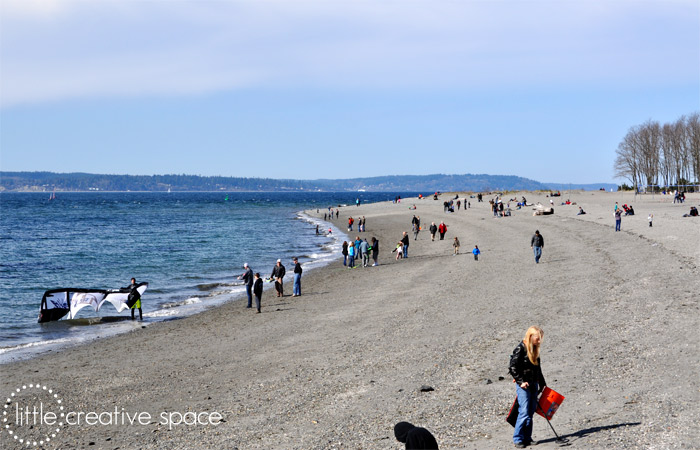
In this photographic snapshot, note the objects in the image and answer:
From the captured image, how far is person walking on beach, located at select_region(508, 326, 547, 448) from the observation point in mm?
8130

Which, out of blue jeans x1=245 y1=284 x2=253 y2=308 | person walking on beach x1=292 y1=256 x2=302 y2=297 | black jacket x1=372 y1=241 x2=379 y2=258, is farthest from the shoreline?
black jacket x1=372 y1=241 x2=379 y2=258

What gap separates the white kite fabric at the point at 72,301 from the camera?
73.7 ft

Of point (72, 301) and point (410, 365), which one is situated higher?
point (72, 301)

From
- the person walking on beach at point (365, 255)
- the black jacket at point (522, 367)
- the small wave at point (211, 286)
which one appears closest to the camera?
the black jacket at point (522, 367)

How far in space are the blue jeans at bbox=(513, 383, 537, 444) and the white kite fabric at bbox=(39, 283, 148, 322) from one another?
715 inches

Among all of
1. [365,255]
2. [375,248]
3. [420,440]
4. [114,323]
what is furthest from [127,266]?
[420,440]

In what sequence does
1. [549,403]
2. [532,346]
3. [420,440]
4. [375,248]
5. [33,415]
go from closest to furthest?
1. [420,440]
2. [532,346]
3. [549,403]
4. [33,415]
5. [375,248]

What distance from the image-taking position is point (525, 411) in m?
8.41

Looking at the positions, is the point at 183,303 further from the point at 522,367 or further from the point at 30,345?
the point at 522,367

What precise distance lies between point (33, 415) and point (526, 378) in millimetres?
9631

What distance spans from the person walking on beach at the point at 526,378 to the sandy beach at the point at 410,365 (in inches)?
16.8

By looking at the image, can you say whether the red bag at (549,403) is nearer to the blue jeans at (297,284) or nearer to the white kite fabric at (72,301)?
the blue jeans at (297,284)

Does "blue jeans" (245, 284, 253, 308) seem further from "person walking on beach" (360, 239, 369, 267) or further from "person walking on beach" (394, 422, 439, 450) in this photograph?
"person walking on beach" (394, 422, 439, 450)

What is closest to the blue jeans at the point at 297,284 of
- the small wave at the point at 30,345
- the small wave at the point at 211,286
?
the small wave at the point at 211,286
